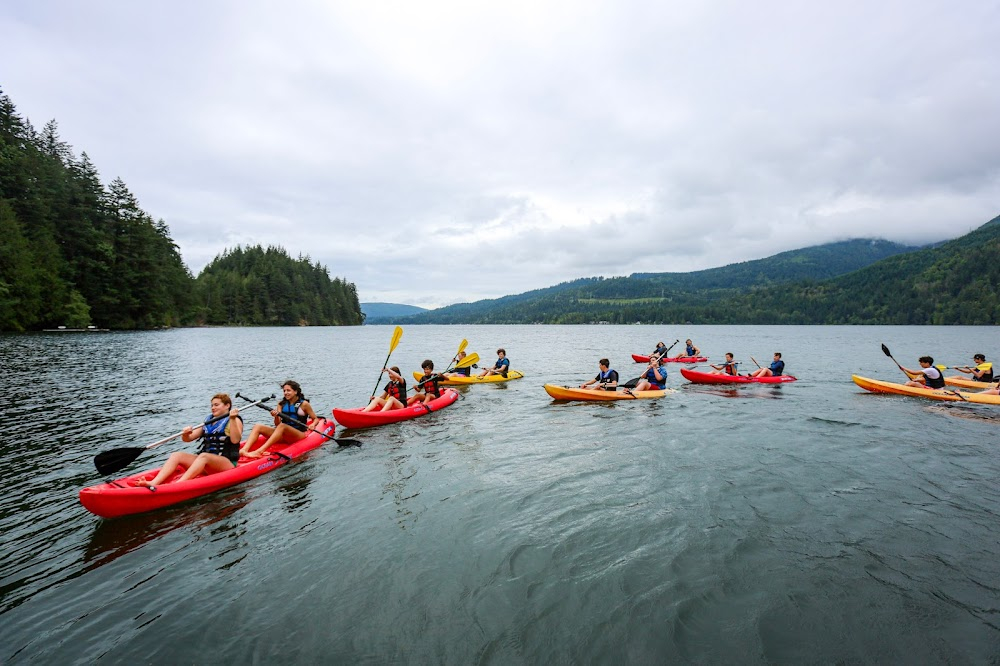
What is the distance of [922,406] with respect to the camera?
17281mm

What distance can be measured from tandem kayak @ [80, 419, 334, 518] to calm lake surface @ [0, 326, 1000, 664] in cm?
22

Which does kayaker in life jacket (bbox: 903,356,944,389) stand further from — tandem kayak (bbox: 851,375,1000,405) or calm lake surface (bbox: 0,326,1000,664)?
calm lake surface (bbox: 0,326,1000,664)

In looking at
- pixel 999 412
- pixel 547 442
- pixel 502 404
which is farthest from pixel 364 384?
pixel 999 412

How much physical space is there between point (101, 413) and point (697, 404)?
2085 centimetres

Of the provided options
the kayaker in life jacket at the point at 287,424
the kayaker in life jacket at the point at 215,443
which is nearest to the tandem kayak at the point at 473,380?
the kayaker in life jacket at the point at 287,424

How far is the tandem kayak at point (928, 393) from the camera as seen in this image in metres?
17.0

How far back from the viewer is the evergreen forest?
143 ft

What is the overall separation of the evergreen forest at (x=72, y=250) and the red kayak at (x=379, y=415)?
45.5 meters

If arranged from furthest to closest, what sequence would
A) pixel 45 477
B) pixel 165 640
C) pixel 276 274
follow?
pixel 276 274
pixel 45 477
pixel 165 640

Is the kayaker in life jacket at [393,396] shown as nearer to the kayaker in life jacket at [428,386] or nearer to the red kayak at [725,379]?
the kayaker in life jacket at [428,386]

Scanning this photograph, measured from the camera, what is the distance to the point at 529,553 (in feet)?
21.1

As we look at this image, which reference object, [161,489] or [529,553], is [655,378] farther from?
[161,489]

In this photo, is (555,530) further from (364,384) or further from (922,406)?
(364,384)

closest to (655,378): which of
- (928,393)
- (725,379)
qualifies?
(725,379)
